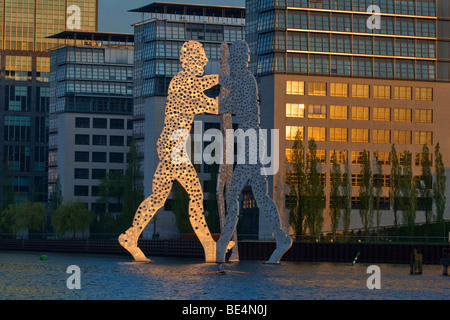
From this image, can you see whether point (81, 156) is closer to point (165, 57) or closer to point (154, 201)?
point (165, 57)

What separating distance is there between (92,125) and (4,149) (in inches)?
1110

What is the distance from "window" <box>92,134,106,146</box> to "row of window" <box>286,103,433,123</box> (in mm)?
57309

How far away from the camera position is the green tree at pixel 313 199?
108 meters

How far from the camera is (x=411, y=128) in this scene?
424ft

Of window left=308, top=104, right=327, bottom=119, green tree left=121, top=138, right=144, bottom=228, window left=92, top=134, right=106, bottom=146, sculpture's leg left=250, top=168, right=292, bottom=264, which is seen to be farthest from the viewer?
window left=92, top=134, right=106, bottom=146

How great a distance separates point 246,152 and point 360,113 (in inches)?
2151

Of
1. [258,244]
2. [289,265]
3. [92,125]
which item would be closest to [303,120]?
[258,244]

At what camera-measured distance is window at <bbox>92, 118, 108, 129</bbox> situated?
17544 centimetres

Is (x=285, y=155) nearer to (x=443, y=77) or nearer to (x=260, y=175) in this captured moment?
(x=443, y=77)

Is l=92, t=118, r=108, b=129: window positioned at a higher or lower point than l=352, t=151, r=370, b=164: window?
higher

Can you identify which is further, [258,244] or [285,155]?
[285,155]

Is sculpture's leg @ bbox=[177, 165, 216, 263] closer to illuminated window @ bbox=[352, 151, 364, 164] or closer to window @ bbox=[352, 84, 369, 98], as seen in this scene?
illuminated window @ bbox=[352, 151, 364, 164]

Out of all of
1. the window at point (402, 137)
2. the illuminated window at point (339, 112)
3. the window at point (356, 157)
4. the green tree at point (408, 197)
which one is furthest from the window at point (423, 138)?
the green tree at point (408, 197)

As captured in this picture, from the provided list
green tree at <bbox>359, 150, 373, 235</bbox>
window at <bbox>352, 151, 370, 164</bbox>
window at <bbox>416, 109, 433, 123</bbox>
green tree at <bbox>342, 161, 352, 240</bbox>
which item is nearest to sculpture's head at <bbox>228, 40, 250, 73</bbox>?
green tree at <bbox>342, 161, 352, 240</bbox>
